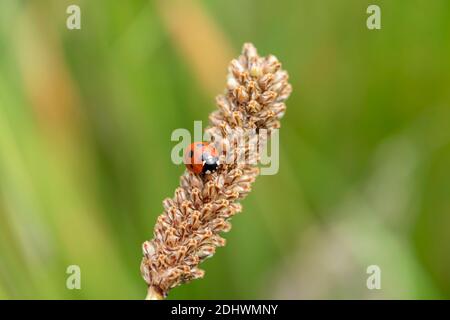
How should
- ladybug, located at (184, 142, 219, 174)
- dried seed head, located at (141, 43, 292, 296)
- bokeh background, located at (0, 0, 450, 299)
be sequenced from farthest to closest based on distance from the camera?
bokeh background, located at (0, 0, 450, 299) < ladybug, located at (184, 142, 219, 174) < dried seed head, located at (141, 43, 292, 296)

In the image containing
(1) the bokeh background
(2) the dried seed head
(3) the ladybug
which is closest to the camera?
(2) the dried seed head

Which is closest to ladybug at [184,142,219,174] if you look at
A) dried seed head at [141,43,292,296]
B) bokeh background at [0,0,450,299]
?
dried seed head at [141,43,292,296]

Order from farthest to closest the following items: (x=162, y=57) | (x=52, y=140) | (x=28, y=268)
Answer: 1. (x=162, y=57)
2. (x=52, y=140)
3. (x=28, y=268)

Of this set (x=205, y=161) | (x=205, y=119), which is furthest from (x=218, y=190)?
(x=205, y=119)

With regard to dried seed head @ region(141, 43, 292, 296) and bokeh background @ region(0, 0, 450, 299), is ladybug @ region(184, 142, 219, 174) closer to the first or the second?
dried seed head @ region(141, 43, 292, 296)

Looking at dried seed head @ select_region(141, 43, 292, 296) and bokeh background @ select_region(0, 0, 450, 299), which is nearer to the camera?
dried seed head @ select_region(141, 43, 292, 296)

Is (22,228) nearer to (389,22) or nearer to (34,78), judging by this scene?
(34,78)
